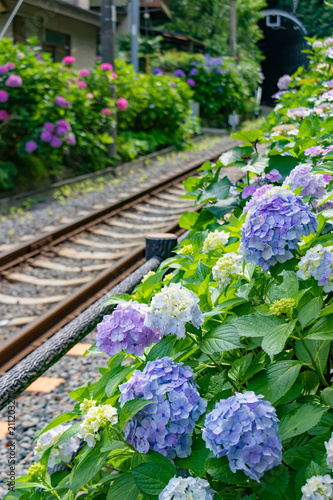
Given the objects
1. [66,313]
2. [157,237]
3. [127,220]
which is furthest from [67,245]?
[157,237]

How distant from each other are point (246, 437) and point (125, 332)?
42 centimetres

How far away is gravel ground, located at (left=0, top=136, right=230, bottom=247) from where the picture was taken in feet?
22.4

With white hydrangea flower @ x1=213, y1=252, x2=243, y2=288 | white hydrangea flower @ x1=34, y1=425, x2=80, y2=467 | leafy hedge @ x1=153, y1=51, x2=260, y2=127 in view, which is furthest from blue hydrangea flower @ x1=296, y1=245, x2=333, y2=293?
leafy hedge @ x1=153, y1=51, x2=260, y2=127

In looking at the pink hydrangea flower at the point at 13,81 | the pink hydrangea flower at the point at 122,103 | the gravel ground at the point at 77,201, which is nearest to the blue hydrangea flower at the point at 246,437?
the gravel ground at the point at 77,201

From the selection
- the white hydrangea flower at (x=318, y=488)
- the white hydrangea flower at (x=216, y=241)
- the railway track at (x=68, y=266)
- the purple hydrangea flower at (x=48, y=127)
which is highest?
the purple hydrangea flower at (x=48, y=127)

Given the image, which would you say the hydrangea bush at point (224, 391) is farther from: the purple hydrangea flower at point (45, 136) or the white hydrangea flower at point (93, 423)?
Result: the purple hydrangea flower at point (45, 136)

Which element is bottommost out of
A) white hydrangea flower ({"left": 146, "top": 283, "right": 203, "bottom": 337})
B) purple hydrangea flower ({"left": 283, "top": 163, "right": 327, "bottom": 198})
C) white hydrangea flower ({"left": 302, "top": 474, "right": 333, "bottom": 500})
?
white hydrangea flower ({"left": 302, "top": 474, "right": 333, "bottom": 500})

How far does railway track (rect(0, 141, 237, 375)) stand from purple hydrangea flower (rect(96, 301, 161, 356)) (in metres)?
2.28

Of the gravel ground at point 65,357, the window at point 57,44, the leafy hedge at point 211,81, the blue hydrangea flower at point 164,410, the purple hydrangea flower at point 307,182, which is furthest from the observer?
the leafy hedge at point 211,81

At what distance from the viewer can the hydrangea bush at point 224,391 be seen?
0.96 m

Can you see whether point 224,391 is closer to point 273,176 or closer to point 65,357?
point 273,176

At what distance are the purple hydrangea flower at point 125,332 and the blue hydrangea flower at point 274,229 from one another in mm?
298

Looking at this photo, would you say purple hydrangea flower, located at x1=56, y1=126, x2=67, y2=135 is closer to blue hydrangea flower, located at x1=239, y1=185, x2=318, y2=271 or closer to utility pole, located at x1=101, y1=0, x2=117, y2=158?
utility pole, located at x1=101, y1=0, x2=117, y2=158

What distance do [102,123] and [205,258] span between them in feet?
31.4
